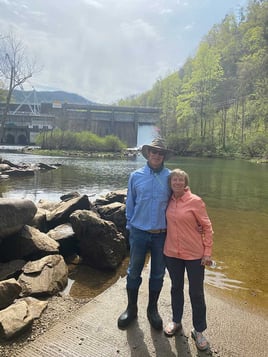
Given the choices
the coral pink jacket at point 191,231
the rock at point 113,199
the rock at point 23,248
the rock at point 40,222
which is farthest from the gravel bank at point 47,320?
the rock at point 113,199

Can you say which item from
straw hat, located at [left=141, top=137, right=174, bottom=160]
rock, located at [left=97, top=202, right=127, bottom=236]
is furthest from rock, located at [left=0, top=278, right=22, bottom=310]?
rock, located at [left=97, top=202, right=127, bottom=236]

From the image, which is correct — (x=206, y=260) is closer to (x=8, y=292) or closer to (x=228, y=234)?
(x=8, y=292)

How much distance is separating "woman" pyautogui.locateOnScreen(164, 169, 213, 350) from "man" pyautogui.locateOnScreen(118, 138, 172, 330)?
0.15 meters

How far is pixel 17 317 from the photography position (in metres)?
3.26

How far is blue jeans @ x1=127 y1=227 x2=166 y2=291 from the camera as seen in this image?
350cm

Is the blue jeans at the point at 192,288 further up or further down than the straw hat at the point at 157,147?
further down

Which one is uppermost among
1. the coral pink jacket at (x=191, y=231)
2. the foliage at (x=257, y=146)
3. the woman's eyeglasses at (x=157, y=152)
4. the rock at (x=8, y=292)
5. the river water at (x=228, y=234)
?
the foliage at (x=257, y=146)

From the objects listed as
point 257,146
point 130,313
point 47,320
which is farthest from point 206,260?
point 257,146

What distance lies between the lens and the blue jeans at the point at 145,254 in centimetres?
350

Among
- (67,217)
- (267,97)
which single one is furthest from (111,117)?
(67,217)

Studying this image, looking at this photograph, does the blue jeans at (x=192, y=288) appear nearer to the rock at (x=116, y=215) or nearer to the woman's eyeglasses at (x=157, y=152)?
the woman's eyeglasses at (x=157, y=152)

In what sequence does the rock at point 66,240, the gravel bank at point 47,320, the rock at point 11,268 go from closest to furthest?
1. the gravel bank at point 47,320
2. the rock at point 11,268
3. the rock at point 66,240

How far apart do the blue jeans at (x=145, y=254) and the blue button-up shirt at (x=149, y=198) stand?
0.35ft

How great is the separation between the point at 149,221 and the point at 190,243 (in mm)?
476
